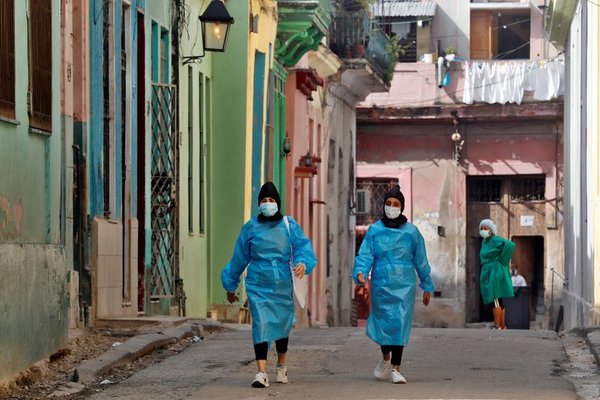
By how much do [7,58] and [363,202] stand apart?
32466 millimetres

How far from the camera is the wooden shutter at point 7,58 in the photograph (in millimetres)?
13109

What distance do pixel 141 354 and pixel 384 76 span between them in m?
23.7

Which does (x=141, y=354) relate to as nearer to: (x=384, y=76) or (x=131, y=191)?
(x=131, y=191)

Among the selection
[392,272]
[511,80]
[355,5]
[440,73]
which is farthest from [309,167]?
[392,272]

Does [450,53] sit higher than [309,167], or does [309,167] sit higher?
[450,53]

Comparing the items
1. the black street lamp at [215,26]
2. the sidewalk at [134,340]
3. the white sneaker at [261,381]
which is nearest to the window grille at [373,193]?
the black street lamp at [215,26]

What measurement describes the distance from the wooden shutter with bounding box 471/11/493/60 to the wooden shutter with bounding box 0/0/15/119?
3490 centimetres

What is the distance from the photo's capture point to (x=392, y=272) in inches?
571

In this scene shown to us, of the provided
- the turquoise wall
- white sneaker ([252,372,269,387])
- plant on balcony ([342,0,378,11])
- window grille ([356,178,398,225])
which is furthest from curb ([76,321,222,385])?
window grille ([356,178,398,225])

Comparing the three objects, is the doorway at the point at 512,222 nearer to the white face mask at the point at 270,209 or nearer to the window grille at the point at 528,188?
the window grille at the point at 528,188

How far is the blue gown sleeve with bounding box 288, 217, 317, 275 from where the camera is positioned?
1415cm

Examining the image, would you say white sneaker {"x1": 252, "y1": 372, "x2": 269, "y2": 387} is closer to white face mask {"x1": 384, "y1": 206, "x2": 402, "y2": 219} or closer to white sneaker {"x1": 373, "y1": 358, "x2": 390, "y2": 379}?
white sneaker {"x1": 373, "y1": 358, "x2": 390, "y2": 379}

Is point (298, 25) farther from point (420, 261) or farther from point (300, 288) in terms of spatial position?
point (300, 288)

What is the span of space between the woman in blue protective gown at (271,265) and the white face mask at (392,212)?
32.3 inches
